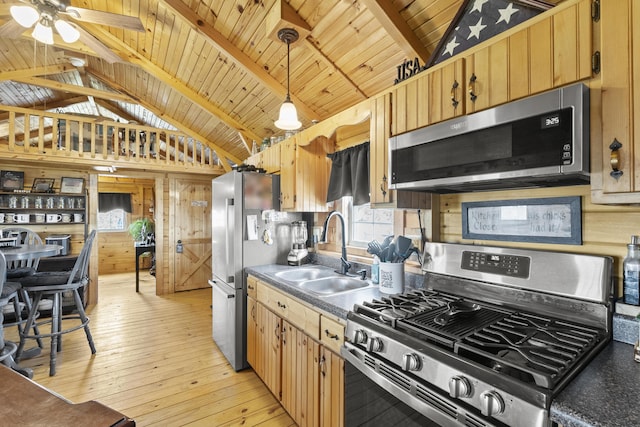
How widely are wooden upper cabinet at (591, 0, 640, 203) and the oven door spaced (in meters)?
0.80

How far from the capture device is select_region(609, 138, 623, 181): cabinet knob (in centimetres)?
92

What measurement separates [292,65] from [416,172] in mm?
1754

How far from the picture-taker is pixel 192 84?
12.6 feet

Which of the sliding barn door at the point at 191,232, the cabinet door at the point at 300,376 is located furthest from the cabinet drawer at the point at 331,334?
the sliding barn door at the point at 191,232

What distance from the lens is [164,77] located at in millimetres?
3805

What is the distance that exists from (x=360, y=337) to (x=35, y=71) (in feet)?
18.3

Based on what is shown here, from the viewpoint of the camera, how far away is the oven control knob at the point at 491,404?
83 cm

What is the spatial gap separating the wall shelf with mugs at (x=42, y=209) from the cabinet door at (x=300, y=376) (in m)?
4.76

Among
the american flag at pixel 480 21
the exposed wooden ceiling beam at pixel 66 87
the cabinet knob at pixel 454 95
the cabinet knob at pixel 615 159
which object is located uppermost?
the exposed wooden ceiling beam at pixel 66 87

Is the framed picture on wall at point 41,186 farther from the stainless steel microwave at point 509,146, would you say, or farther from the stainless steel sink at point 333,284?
the stainless steel microwave at point 509,146

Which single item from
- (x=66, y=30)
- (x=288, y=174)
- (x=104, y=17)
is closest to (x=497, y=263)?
(x=288, y=174)

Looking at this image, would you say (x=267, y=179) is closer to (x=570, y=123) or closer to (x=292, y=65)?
(x=292, y=65)

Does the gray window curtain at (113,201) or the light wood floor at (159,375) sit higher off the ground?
the gray window curtain at (113,201)

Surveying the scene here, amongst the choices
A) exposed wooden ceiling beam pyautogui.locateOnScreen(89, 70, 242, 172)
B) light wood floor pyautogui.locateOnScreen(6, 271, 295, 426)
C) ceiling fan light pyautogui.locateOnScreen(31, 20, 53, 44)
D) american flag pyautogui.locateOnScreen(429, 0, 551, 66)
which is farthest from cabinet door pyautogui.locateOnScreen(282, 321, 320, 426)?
exposed wooden ceiling beam pyautogui.locateOnScreen(89, 70, 242, 172)
